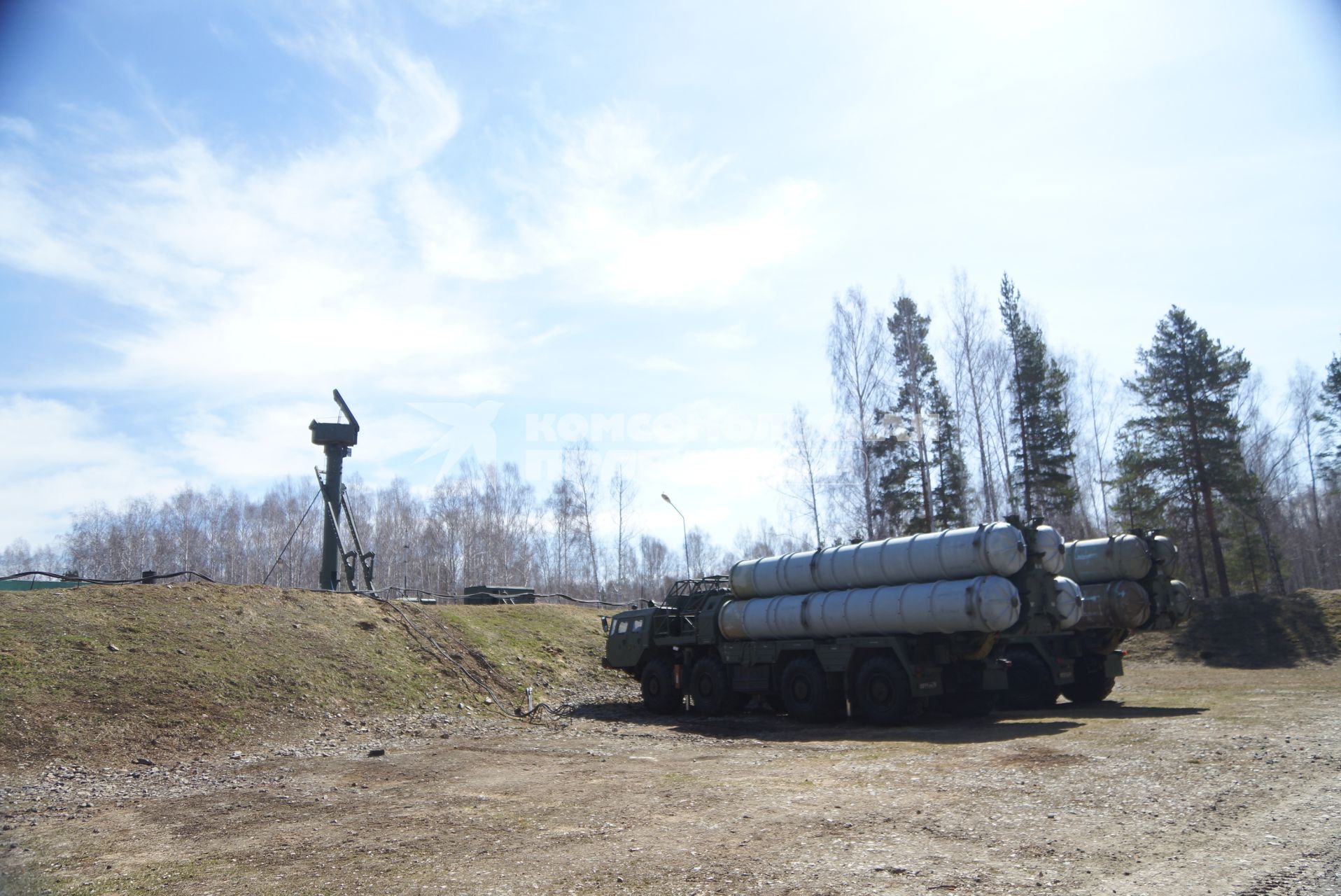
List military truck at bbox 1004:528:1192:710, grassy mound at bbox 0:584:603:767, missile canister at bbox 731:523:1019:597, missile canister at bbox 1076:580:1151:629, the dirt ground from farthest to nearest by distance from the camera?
missile canister at bbox 1076:580:1151:629, military truck at bbox 1004:528:1192:710, missile canister at bbox 731:523:1019:597, grassy mound at bbox 0:584:603:767, the dirt ground

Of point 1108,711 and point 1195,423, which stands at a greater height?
point 1195,423

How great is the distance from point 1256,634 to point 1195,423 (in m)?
9.09

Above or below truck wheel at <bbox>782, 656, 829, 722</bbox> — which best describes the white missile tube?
above

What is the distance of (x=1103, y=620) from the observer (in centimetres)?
1986

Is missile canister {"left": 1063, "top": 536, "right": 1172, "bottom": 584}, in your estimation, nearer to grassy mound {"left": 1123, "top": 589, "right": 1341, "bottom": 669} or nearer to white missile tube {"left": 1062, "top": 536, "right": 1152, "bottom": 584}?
white missile tube {"left": 1062, "top": 536, "right": 1152, "bottom": 584}

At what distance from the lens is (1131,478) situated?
119 ft

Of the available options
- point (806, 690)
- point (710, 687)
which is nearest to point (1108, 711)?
point (806, 690)

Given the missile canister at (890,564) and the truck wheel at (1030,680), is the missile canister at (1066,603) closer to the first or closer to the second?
the missile canister at (890,564)

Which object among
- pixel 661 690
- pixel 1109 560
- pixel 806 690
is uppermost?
pixel 1109 560

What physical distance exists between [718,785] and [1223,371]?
34146 mm

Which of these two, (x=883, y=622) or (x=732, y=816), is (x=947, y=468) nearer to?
(x=883, y=622)

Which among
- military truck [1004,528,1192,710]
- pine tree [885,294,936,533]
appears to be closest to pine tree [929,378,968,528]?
pine tree [885,294,936,533]

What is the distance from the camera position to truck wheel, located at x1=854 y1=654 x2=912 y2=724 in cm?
1702

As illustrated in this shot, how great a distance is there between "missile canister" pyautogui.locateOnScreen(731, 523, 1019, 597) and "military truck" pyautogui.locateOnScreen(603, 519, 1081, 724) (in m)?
0.02
